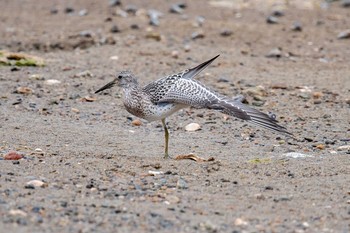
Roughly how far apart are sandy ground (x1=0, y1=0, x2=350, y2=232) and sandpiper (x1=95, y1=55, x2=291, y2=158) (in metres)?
0.41

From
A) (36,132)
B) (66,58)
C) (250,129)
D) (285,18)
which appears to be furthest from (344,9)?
(36,132)

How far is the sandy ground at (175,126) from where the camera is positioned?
6.44m

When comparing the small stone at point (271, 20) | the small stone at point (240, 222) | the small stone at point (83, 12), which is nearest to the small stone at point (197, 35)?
the small stone at point (271, 20)

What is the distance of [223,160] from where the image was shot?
329 inches

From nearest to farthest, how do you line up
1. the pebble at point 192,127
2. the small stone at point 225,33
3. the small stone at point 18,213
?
the small stone at point 18,213 < the pebble at point 192,127 < the small stone at point 225,33

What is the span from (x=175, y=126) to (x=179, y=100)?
5.48 ft

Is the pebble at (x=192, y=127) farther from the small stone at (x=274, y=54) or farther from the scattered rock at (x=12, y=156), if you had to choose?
the small stone at (x=274, y=54)

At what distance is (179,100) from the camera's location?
8.30 meters

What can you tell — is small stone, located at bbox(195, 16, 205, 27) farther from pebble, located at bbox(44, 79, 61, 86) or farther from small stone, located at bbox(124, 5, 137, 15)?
pebble, located at bbox(44, 79, 61, 86)

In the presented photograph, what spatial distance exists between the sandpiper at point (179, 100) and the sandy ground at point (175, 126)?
41 centimetres

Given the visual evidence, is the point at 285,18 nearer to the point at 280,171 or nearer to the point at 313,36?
the point at 313,36

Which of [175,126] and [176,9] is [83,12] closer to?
[176,9]

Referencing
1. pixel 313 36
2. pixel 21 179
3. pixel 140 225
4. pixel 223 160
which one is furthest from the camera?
pixel 313 36

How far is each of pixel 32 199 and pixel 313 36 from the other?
366 inches
